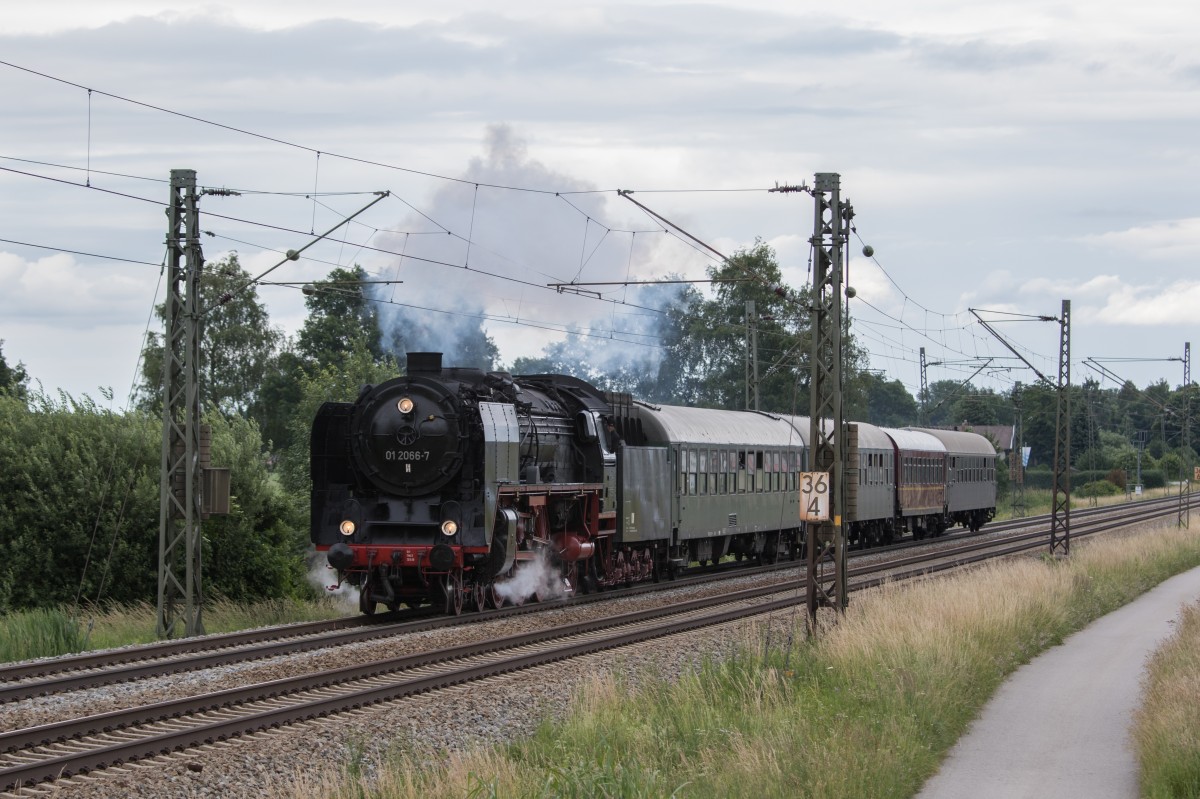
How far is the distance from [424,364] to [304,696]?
830 centimetres

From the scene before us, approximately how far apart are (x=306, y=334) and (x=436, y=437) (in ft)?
159

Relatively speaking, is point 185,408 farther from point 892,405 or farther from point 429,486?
point 892,405

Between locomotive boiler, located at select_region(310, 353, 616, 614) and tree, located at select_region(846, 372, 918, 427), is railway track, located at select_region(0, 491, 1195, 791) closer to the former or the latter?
locomotive boiler, located at select_region(310, 353, 616, 614)

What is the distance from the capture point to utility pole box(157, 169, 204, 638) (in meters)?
19.3

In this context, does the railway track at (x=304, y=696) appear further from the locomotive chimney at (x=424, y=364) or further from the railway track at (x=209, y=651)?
the locomotive chimney at (x=424, y=364)

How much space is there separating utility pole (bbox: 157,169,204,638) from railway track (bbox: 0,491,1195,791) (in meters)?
3.32

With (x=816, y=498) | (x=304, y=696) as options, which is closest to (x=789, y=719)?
(x=304, y=696)

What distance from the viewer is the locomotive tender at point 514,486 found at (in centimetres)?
1995

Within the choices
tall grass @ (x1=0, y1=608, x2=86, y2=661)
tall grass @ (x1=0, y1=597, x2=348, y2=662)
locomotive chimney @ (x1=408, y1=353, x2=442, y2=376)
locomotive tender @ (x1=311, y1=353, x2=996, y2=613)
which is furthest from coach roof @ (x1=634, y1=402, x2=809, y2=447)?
tall grass @ (x1=0, y1=608, x2=86, y2=661)

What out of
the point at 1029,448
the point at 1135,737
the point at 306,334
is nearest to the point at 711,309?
the point at 306,334

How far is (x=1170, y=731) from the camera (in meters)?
10.1

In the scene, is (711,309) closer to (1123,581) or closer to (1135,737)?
(1123,581)

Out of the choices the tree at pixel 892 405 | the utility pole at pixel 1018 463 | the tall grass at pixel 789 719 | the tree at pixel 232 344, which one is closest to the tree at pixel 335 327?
the tree at pixel 232 344

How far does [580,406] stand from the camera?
955 inches
